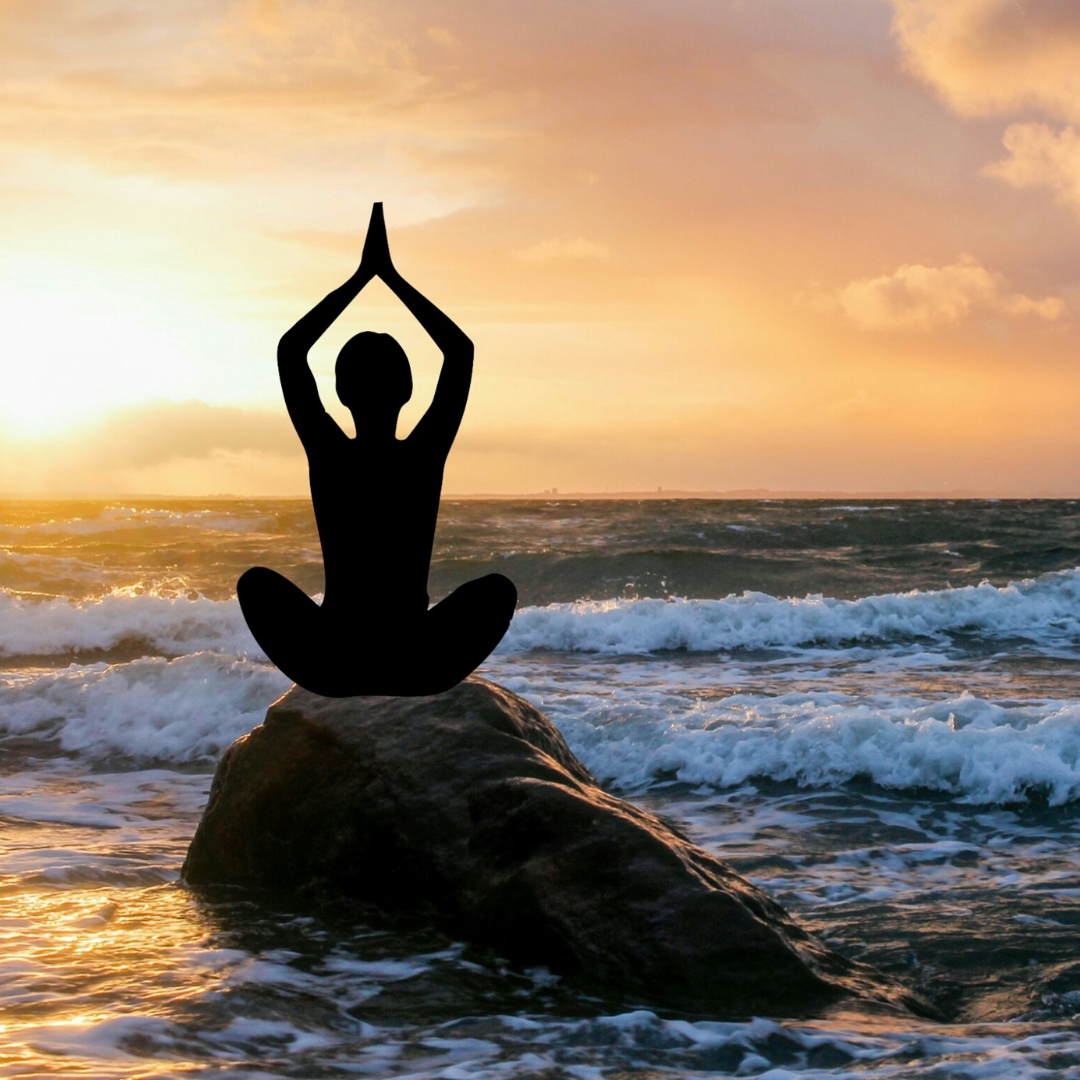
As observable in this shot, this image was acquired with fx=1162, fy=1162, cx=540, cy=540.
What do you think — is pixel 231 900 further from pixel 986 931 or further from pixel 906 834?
pixel 906 834

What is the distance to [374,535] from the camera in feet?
14.1

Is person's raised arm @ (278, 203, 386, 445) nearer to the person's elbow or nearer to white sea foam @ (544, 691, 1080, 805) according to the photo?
the person's elbow

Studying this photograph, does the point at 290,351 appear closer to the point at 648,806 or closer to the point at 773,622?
the point at 648,806

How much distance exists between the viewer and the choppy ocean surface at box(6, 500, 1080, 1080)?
5344mm

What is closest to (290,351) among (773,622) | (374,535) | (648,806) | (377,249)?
(377,249)

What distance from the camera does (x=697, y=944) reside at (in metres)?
5.95

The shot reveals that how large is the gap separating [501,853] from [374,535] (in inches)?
118

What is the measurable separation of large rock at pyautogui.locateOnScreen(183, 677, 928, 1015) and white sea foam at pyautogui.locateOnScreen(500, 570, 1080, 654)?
13.6 metres

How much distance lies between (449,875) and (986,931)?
3255 mm

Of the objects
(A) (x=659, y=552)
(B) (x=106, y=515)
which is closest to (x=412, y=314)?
(A) (x=659, y=552)

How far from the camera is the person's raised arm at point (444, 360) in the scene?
14.0ft

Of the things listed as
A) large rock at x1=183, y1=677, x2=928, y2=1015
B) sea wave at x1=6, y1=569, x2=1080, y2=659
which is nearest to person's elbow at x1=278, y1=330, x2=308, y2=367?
large rock at x1=183, y1=677, x2=928, y2=1015

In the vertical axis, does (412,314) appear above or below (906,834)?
above

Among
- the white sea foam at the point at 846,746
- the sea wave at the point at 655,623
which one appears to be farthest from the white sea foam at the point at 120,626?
the white sea foam at the point at 846,746
